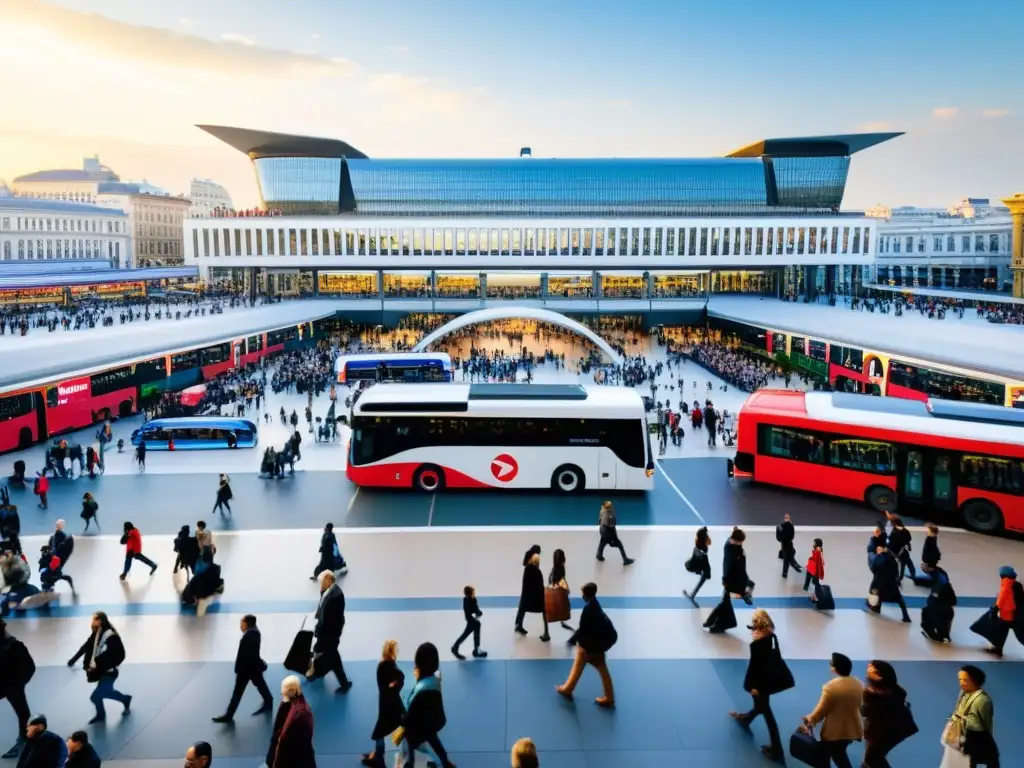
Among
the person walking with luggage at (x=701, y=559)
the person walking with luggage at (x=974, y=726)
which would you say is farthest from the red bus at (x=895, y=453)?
the person walking with luggage at (x=974, y=726)

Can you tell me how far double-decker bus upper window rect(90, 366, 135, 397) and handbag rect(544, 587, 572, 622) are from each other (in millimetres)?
22979

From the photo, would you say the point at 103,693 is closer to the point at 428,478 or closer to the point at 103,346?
the point at 428,478

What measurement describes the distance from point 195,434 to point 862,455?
1884 centimetres

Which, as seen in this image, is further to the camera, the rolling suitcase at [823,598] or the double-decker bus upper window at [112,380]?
the double-decker bus upper window at [112,380]

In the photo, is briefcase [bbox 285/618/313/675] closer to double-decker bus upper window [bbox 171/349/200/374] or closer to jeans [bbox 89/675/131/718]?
jeans [bbox 89/675/131/718]

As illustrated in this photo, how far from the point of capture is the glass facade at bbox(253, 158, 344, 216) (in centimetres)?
8788

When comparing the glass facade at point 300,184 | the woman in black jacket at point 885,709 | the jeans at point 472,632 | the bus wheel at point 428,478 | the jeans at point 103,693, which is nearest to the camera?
the woman in black jacket at point 885,709

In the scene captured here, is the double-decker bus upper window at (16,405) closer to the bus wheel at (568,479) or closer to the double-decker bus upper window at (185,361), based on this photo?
the double-decker bus upper window at (185,361)

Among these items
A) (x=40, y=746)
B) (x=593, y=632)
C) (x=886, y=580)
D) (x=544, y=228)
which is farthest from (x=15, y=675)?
(x=544, y=228)

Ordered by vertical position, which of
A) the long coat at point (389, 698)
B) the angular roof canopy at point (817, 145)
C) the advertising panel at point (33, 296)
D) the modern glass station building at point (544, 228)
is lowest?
the long coat at point (389, 698)

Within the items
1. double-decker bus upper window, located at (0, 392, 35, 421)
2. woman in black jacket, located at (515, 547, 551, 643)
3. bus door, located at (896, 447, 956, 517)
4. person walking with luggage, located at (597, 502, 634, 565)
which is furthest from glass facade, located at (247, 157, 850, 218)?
woman in black jacket, located at (515, 547, 551, 643)

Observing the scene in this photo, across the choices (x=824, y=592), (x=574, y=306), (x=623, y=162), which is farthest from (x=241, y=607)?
(x=623, y=162)

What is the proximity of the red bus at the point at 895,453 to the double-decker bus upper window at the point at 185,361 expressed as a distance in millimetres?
24676

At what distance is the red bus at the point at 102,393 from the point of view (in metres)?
23.5
